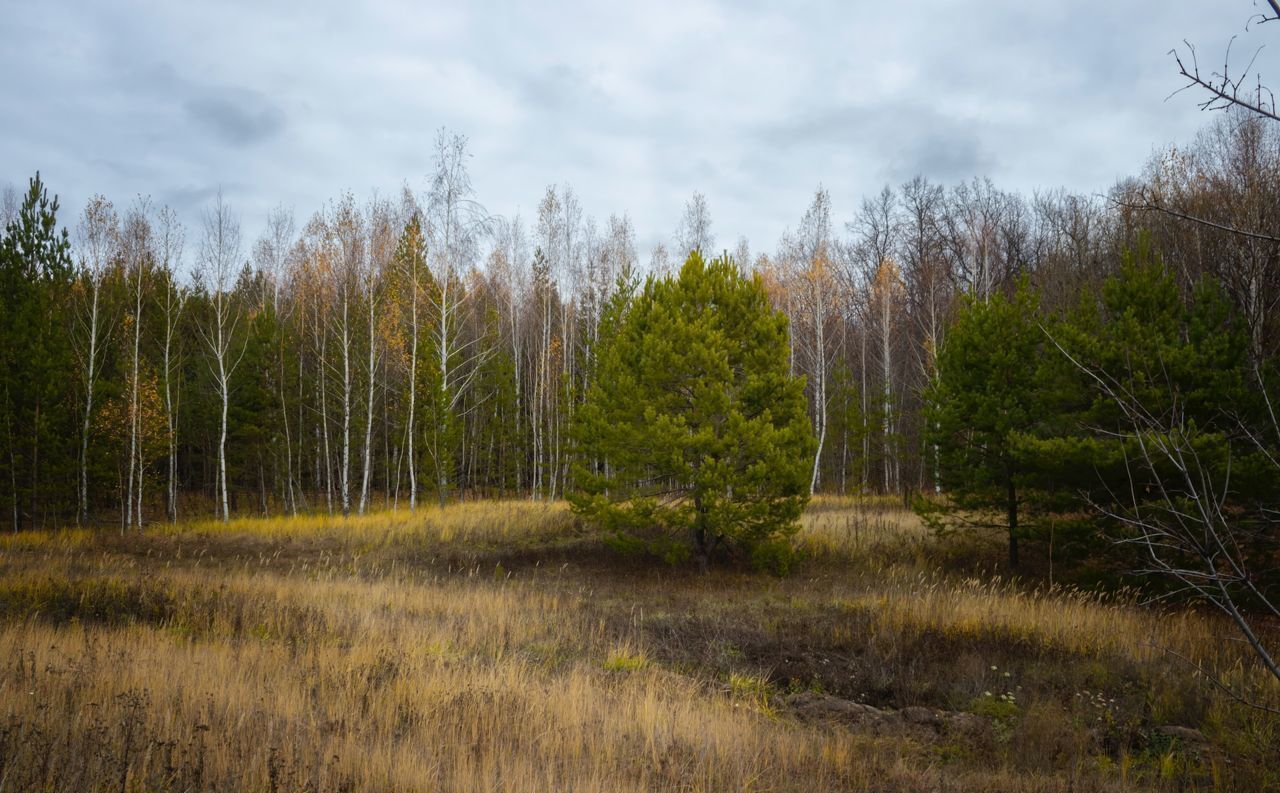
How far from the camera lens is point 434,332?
2252 centimetres

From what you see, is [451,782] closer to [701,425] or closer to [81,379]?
[701,425]

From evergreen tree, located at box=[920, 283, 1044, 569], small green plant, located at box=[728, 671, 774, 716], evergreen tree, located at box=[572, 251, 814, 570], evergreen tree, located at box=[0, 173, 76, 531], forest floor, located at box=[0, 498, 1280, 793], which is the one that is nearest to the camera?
forest floor, located at box=[0, 498, 1280, 793]

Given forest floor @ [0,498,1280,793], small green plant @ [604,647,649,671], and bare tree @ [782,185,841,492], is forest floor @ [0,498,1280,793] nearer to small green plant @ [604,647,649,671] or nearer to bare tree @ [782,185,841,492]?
small green plant @ [604,647,649,671]

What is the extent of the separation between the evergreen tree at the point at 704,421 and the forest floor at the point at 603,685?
1.32 meters

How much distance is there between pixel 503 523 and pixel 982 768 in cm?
1436

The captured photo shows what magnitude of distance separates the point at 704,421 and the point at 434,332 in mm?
12538

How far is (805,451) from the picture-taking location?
13281mm

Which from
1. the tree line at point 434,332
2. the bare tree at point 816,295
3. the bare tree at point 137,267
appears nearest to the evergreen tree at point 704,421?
the tree line at point 434,332

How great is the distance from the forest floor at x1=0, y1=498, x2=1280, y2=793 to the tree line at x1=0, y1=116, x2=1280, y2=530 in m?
3.87

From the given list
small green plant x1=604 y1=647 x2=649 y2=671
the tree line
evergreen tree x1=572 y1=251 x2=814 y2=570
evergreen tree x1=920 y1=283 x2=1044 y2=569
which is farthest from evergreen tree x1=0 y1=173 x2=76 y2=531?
evergreen tree x1=920 y1=283 x2=1044 y2=569

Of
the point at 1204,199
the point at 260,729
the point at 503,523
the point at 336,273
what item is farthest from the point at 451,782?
the point at 336,273

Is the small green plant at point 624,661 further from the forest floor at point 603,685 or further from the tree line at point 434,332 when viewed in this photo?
the tree line at point 434,332

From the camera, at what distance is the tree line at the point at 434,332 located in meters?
17.1

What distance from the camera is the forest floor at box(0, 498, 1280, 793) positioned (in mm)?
4070
